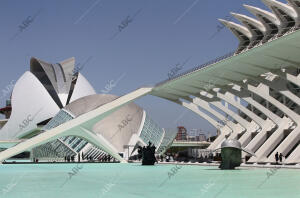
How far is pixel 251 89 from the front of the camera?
135 ft

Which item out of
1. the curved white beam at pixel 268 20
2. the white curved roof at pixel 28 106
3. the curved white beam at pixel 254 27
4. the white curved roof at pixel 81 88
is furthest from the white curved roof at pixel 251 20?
the white curved roof at pixel 28 106

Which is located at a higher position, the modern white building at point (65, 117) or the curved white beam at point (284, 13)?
the curved white beam at point (284, 13)

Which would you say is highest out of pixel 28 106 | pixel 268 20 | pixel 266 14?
pixel 266 14

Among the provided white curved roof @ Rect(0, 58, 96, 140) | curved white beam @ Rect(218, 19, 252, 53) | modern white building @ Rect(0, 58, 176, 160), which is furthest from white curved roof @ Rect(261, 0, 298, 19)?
white curved roof @ Rect(0, 58, 96, 140)

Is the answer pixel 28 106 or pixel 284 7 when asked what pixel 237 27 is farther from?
pixel 28 106

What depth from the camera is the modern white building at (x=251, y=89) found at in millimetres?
36312

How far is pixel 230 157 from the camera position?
90.8 ft

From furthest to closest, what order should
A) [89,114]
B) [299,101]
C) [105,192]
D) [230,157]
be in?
[89,114]
[299,101]
[230,157]
[105,192]

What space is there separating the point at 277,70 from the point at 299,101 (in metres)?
3.46

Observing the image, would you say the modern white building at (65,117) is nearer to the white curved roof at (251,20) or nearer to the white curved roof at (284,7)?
the white curved roof at (251,20)

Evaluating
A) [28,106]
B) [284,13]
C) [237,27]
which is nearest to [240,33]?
[237,27]

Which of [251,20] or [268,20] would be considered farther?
[251,20]

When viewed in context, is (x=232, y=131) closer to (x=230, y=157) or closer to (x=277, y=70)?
(x=277, y=70)

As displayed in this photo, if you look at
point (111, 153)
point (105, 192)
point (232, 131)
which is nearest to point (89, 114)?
point (111, 153)
